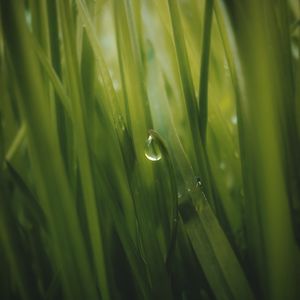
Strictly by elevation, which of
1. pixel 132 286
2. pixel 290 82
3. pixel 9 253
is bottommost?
pixel 132 286

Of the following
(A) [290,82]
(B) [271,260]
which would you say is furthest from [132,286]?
(A) [290,82]

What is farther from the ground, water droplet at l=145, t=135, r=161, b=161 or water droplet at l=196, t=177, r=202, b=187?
water droplet at l=145, t=135, r=161, b=161

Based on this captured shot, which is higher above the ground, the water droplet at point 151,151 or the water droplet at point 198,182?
the water droplet at point 151,151

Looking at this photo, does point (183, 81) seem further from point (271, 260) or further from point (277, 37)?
point (271, 260)

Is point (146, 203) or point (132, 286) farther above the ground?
point (146, 203)

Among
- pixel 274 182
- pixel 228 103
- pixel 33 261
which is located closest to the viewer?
pixel 274 182

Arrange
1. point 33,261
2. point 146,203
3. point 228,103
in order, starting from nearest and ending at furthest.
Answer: point 146,203, point 33,261, point 228,103

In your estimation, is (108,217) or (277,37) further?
(108,217)
